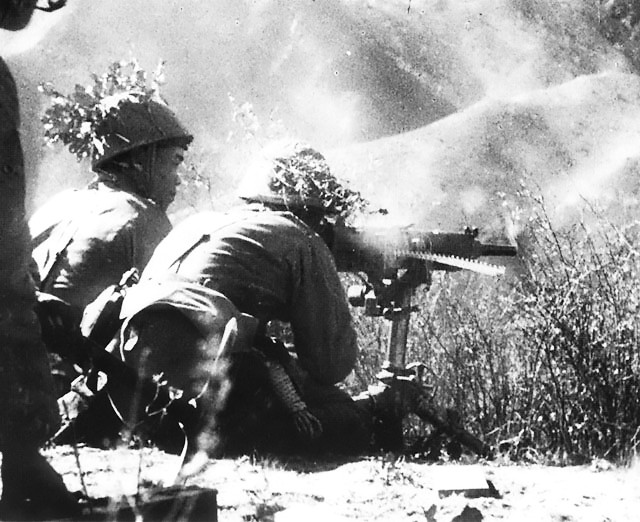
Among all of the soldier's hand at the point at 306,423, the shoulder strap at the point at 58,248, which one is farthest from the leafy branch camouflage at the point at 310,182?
the shoulder strap at the point at 58,248

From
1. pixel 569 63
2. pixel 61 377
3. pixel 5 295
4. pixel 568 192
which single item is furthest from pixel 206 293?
pixel 569 63

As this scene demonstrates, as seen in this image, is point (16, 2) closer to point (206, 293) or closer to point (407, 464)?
point (206, 293)

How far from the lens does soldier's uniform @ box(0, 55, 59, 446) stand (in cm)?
325

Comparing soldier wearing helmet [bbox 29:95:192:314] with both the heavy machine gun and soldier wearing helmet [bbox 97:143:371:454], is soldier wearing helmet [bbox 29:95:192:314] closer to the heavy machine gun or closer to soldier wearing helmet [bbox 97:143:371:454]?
soldier wearing helmet [bbox 97:143:371:454]

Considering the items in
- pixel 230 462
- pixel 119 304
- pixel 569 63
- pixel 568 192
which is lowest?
pixel 230 462

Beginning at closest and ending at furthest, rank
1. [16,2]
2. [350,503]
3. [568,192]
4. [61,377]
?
1. [16,2]
2. [350,503]
3. [61,377]
4. [568,192]

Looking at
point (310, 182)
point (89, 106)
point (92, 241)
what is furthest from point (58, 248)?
point (310, 182)

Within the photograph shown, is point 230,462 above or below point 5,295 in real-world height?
below

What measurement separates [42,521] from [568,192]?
12.6 m

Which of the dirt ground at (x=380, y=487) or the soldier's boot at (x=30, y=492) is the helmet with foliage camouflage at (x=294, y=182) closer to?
the dirt ground at (x=380, y=487)

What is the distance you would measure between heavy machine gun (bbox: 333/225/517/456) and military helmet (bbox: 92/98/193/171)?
1.25m

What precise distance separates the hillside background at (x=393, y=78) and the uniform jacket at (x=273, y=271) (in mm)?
9198

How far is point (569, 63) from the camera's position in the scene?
A: 17.6 m

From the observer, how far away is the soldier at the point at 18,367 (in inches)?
128
